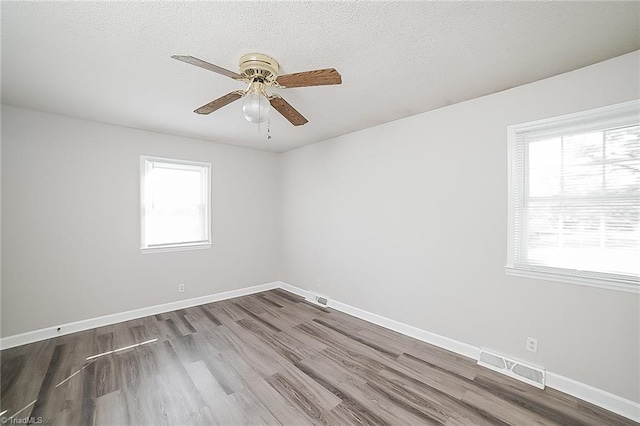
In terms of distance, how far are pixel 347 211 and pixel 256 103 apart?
229 cm

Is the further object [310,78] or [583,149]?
[583,149]

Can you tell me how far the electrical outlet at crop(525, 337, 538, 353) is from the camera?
7.42ft

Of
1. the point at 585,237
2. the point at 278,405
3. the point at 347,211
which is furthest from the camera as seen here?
the point at 347,211

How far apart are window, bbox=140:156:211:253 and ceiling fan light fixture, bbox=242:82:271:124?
8.49 feet

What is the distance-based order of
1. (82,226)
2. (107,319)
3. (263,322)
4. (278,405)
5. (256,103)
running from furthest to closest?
1. (263,322)
2. (107,319)
3. (82,226)
4. (278,405)
5. (256,103)

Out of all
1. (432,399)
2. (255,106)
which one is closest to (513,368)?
(432,399)

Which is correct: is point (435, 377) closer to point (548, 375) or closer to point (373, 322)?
point (548, 375)

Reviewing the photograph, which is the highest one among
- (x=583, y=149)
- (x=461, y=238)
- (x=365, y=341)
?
(x=583, y=149)

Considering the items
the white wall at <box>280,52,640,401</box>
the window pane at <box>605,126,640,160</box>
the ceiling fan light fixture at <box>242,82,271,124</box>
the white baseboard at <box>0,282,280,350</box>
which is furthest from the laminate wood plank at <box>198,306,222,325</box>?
the window pane at <box>605,126,640,160</box>

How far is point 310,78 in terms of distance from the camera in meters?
1.74

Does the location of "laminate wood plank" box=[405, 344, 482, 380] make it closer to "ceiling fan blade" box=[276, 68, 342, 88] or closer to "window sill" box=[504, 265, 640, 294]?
"window sill" box=[504, 265, 640, 294]

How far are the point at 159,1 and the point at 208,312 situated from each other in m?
3.65

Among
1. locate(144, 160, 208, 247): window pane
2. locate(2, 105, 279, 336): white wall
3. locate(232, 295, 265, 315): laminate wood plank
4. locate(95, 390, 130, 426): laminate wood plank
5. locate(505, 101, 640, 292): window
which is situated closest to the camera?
locate(95, 390, 130, 426): laminate wood plank

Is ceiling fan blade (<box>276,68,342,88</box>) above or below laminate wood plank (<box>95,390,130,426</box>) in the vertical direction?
above
